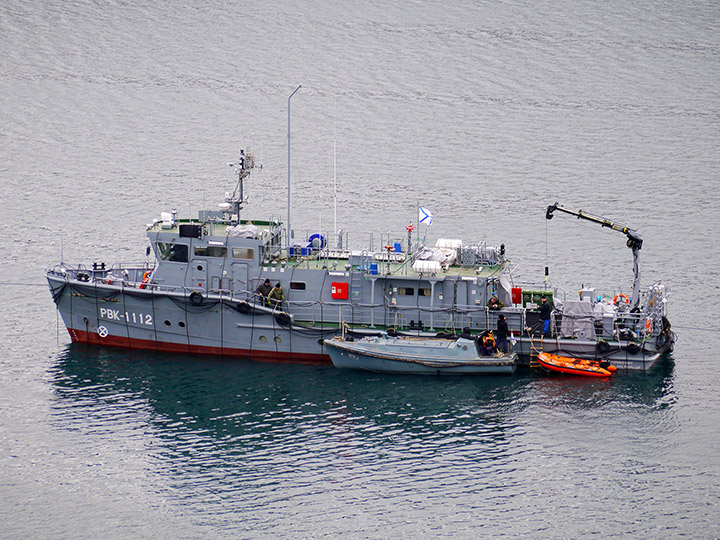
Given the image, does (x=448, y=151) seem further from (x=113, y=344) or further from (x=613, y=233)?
(x=113, y=344)

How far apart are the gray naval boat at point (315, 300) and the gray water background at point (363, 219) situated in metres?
1.40

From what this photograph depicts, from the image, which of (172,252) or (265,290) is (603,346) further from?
(172,252)

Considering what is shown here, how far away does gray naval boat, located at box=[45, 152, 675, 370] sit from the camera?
49188 mm

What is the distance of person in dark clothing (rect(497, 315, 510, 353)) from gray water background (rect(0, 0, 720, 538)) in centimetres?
169

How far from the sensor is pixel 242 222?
171ft

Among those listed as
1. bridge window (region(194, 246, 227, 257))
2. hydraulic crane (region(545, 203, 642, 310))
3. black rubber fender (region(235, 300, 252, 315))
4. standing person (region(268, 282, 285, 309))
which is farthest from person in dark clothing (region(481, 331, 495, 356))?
bridge window (region(194, 246, 227, 257))

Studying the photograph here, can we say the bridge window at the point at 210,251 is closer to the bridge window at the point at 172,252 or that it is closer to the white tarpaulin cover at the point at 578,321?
the bridge window at the point at 172,252

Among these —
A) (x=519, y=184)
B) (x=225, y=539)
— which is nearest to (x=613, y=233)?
(x=519, y=184)

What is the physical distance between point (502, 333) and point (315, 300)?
A: 27.3 ft

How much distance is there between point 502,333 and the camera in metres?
48.1

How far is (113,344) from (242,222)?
810cm

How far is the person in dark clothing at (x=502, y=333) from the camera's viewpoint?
47938 millimetres

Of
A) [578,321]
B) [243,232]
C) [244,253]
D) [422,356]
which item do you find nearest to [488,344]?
[422,356]

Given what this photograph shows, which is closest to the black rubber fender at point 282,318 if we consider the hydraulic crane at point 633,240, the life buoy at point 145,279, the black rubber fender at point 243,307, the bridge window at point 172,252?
the black rubber fender at point 243,307
